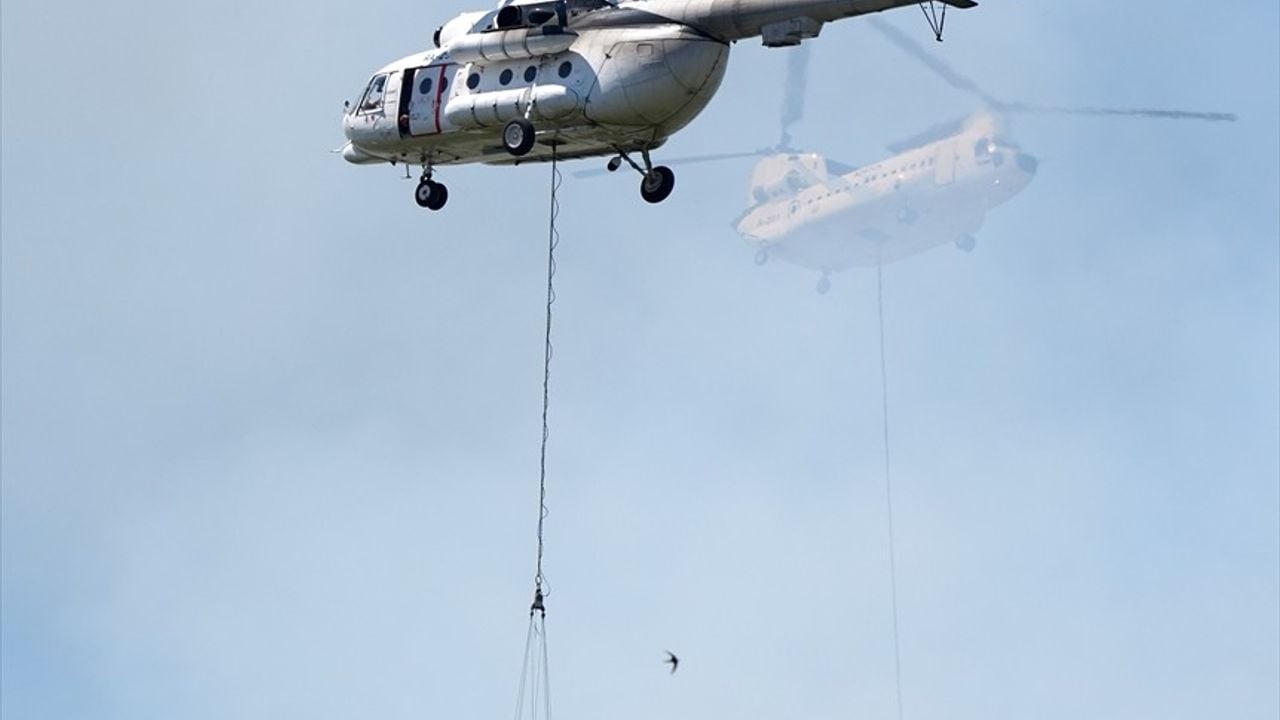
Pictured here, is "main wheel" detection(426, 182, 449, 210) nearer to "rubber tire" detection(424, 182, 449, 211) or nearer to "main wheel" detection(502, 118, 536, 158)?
"rubber tire" detection(424, 182, 449, 211)

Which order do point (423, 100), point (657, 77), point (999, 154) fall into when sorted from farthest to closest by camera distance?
point (999, 154) → point (423, 100) → point (657, 77)

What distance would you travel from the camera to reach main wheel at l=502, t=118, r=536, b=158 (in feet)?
143

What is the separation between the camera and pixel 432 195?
47.0 m

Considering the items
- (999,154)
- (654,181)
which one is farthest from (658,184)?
(999,154)

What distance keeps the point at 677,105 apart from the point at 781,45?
6.03ft

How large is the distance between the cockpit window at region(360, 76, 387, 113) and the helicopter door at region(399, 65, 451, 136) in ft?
Result: 2.09

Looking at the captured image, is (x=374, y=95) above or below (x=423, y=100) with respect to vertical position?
below

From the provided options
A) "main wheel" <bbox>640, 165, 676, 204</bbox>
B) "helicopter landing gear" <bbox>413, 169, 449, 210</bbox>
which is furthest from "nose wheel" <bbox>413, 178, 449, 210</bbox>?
"main wheel" <bbox>640, 165, 676, 204</bbox>

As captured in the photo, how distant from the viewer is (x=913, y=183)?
3147 inches

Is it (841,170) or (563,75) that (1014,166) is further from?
(563,75)

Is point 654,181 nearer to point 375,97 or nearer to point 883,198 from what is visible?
point 375,97


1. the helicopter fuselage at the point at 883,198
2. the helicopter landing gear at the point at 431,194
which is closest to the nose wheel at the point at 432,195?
the helicopter landing gear at the point at 431,194

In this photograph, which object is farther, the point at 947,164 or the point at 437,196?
the point at 947,164

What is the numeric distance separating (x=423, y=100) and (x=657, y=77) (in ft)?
17.0
